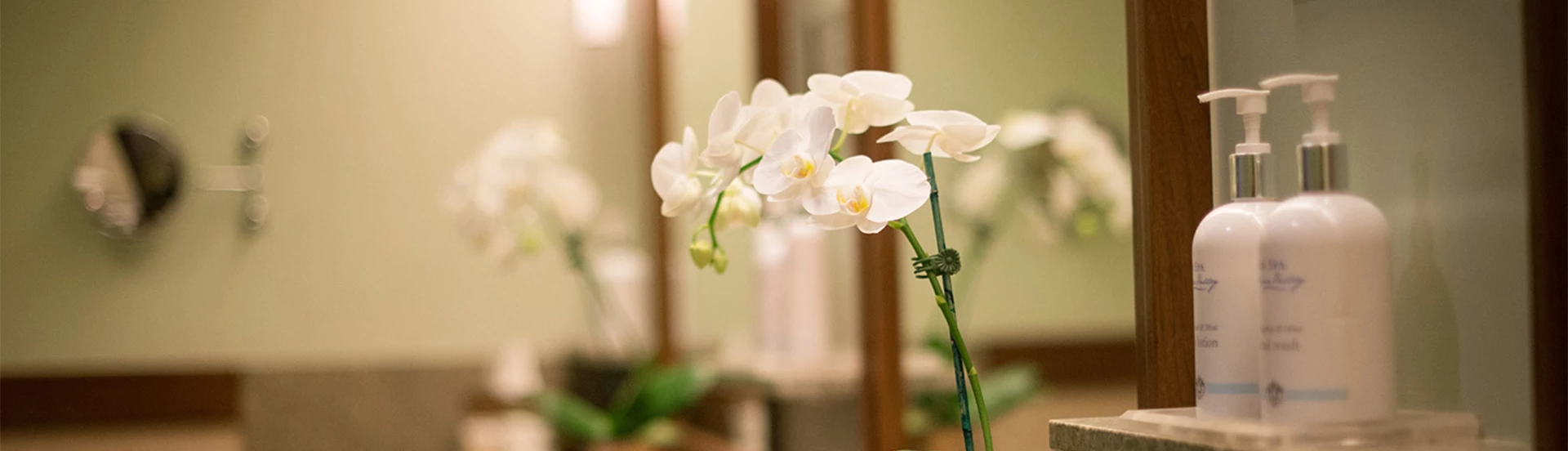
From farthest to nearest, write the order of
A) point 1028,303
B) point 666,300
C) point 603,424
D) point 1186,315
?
point 666,300 < point 603,424 < point 1028,303 < point 1186,315

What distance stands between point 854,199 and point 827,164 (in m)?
0.02

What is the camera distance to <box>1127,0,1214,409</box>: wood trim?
0.82 metres

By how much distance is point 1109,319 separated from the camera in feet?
2.85

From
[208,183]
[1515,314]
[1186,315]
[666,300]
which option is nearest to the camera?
[1515,314]

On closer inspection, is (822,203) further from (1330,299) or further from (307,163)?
(307,163)

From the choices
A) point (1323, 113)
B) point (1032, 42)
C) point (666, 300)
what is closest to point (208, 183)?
point (666, 300)

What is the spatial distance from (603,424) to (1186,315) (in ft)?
4.42

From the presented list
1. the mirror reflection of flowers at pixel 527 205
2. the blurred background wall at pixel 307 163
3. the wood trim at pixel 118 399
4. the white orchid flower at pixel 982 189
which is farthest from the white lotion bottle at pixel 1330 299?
the wood trim at pixel 118 399

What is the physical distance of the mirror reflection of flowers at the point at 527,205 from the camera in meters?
1.93

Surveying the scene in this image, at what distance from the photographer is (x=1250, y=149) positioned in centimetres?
69

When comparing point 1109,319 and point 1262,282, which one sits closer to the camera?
point 1262,282

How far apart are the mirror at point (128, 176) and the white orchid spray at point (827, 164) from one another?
7.25 feet

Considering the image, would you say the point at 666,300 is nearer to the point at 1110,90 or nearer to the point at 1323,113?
the point at 1110,90

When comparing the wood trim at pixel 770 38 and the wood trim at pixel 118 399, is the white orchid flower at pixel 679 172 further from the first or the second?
the wood trim at pixel 118 399
